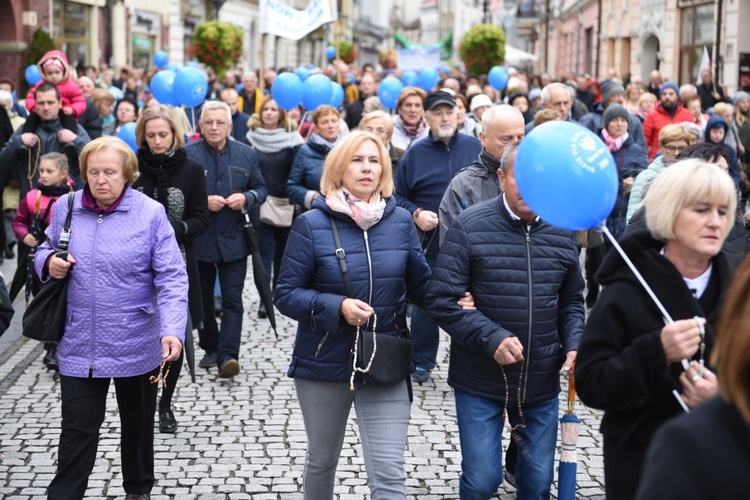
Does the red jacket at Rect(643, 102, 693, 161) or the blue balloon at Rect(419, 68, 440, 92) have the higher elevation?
the blue balloon at Rect(419, 68, 440, 92)

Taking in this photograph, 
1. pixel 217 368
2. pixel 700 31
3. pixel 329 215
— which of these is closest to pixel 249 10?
pixel 700 31

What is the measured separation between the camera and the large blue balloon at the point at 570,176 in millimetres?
3557

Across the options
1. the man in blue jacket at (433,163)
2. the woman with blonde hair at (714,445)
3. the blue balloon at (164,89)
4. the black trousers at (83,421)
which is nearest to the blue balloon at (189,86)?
the blue balloon at (164,89)

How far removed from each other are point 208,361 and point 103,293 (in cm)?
330

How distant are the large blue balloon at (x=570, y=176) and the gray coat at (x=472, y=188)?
2324mm

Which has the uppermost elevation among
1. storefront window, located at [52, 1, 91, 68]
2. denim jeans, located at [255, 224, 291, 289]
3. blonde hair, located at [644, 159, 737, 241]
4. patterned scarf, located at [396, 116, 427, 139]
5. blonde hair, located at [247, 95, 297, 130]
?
storefront window, located at [52, 1, 91, 68]

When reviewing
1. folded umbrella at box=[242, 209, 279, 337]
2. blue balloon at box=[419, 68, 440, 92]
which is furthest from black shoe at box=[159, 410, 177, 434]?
blue balloon at box=[419, 68, 440, 92]

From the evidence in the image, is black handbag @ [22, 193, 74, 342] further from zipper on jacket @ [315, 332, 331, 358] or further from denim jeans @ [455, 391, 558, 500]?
denim jeans @ [455, 391, 558, 500]

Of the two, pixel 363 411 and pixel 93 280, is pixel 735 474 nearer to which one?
pixel 363 411

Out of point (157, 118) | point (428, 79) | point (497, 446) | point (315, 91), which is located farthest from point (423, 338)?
point (428, 79)

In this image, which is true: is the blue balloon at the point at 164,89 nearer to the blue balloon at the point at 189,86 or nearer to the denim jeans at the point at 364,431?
the blue balloon at the point at 189,86

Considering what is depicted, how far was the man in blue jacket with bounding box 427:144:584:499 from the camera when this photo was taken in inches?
174

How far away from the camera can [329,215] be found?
14.7 ft

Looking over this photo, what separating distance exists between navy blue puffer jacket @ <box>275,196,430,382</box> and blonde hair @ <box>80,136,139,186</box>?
897 mm
